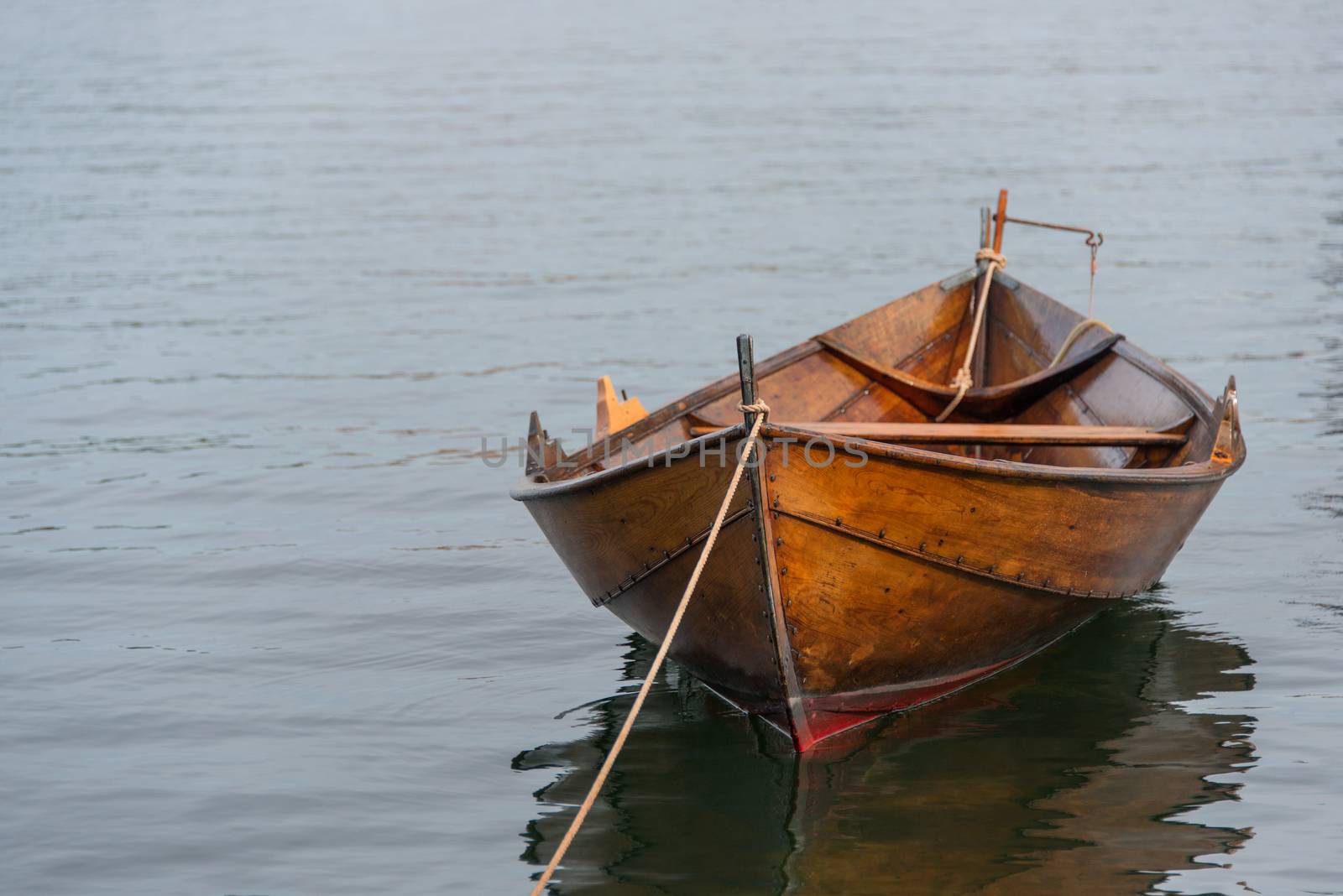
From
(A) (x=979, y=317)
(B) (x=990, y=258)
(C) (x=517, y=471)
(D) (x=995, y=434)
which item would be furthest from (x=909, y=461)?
(C) (x=517, y=471)

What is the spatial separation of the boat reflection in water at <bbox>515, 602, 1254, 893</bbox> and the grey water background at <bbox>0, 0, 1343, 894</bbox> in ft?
0.07

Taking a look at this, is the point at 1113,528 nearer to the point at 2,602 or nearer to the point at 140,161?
the point at 2,602

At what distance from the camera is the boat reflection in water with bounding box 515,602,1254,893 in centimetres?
545

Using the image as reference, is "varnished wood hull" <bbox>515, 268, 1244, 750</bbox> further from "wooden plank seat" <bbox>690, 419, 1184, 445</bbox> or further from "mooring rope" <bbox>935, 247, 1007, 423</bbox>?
"mooring rope" <bbox>935, 247, 1007, 423</bbox>

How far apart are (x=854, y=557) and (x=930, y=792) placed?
104 cm

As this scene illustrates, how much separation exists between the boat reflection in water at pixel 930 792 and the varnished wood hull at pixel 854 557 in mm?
222

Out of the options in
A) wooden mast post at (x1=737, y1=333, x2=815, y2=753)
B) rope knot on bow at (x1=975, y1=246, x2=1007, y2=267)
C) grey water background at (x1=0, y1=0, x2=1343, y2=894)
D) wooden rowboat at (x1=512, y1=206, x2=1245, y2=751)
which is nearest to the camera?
wooden mast post at (x1=737, y1=333, x2=815, y2=753)

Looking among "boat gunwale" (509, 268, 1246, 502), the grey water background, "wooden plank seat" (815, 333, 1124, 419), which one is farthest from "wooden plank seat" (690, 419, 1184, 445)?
"wooden plank seat" (815, 333, 1124, 419)

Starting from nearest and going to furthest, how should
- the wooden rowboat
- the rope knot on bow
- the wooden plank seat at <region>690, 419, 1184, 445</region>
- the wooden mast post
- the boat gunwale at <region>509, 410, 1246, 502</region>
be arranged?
the wooden mast post < the boat gunwale at <region>509, 410, 1246, 502</region> < the wooden rowboat < the wooden plank seat at <region>690, 419, 1184, 445</region> < the rope knot on bow

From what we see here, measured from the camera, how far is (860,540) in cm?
579

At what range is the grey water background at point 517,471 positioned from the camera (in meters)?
5.83

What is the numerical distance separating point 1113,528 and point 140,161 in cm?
2319

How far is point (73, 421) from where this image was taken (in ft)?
41.4

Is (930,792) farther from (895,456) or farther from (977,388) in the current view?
(977,388)
